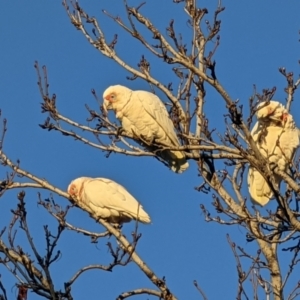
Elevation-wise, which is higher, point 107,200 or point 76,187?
point 76,187

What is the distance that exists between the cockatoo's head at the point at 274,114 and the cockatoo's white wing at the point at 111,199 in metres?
1.84

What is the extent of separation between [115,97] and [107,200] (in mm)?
1366

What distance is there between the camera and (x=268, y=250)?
7.64 meters

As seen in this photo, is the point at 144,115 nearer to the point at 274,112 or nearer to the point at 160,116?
the point at 160,116

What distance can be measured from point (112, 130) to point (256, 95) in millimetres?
1606

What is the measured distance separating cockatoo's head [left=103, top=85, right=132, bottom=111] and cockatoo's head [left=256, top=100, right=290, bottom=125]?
5.62 ft

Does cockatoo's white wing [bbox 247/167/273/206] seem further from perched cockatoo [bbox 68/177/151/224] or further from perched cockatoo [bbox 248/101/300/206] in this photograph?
perched cockatoo [bbox 68/177/151/224]

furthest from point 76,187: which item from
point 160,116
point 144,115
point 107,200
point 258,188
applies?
point 258,188

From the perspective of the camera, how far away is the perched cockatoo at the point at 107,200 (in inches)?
333

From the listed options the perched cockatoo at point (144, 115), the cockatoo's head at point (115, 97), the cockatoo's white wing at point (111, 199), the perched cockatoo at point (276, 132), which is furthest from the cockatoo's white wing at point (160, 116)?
the perched cockatoo at point (276, 132)

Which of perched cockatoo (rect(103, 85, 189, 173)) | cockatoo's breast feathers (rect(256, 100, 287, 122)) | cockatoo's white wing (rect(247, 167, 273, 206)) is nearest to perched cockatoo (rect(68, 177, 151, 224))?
perched cockatoo (rect(103, 85, 189, 173))

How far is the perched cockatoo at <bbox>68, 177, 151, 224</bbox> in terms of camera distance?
847 centimetres

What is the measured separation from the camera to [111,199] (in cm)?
857

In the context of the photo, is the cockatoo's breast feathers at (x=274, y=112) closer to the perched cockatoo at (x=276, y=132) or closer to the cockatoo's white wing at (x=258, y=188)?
the perched cockatoo at (x=276, y=132)
